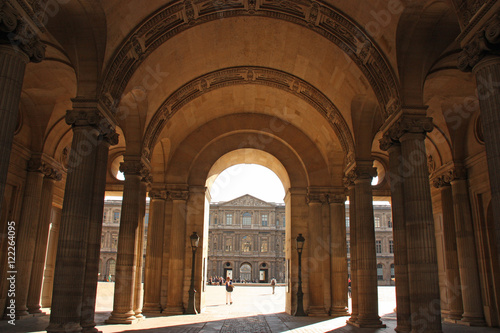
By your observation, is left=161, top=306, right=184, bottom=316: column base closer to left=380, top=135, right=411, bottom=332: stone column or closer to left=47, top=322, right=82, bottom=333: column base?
left=47, top=322, right=82, bottom=333: column base

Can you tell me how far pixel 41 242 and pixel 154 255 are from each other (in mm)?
5606

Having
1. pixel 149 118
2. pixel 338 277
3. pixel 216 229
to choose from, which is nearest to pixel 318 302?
pixel 338 277

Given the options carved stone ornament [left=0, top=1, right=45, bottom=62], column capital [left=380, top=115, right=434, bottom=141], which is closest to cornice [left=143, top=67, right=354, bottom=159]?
column capital [left=380, top=115, right=434, bottom=141]

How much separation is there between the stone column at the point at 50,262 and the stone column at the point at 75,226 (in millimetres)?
12281

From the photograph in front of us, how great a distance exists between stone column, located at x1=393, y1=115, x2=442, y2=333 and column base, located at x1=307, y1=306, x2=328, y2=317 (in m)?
10.1

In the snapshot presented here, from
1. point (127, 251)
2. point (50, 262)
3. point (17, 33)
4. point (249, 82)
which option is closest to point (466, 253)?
point (249, 82)

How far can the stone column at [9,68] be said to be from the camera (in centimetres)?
823

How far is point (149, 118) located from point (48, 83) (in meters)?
4.38

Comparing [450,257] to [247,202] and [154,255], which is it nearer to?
[154,255]

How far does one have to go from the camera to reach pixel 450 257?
1895 centimetres

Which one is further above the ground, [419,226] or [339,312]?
[419,226]

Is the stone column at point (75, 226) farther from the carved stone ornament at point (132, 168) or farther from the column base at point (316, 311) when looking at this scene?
the column base at point (316, 311)

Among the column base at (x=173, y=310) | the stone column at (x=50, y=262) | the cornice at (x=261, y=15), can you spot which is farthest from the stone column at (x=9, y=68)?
the stone column at (x=50, y=262)

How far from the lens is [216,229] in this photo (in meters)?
87.8
